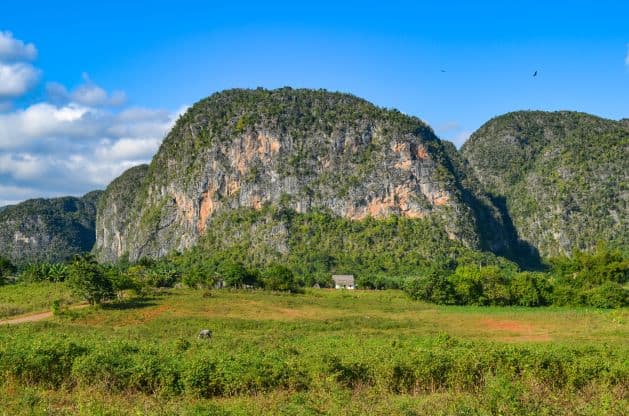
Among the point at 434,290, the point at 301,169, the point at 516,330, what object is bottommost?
the point at 516,330

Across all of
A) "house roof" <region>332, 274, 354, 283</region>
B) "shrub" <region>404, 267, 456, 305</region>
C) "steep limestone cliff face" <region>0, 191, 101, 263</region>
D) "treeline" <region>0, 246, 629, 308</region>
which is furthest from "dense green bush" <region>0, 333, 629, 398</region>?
"steep limestone cliff face" <region>0, 191, 101, 263</region>

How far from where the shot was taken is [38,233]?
574 feet

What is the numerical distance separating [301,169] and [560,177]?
68137 millimetres

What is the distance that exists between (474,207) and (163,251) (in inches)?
2937

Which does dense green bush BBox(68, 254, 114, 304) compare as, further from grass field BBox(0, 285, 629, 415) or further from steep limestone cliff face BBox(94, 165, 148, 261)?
steep limestone cliff face BBox(94, 165, 148, 261)

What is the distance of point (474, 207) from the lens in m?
135

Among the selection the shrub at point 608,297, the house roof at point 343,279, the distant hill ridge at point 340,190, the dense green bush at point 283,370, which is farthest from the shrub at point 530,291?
the distant hill ridge at point 340,190

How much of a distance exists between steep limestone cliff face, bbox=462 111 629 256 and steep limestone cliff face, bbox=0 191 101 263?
132m

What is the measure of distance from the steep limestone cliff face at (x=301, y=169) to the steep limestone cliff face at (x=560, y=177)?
28.5 metres

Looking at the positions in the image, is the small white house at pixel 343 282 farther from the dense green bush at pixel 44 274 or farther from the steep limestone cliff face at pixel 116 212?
the steep limestone cliff face at pixel 116 212

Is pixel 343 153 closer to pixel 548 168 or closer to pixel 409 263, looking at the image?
pixel 409 263

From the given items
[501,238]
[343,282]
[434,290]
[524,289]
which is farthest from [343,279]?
[501,238]

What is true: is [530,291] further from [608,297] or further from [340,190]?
[340,190]

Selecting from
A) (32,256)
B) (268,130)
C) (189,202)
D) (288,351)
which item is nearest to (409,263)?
(268,130)
